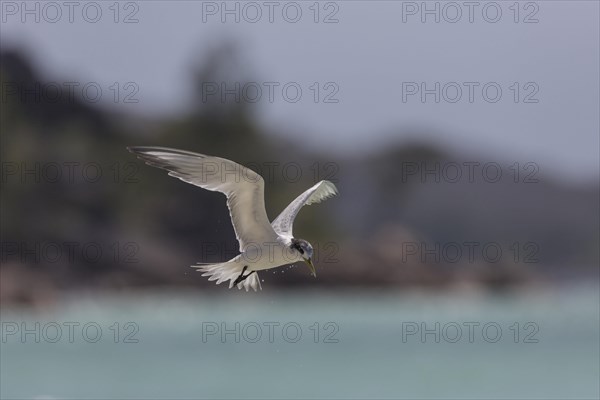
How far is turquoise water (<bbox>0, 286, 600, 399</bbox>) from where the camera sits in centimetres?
2891

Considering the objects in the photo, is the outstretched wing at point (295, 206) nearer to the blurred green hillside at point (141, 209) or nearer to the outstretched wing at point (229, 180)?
the outstretched wing at point (229, 180)

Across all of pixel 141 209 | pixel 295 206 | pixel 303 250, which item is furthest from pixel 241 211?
pixel 141 209

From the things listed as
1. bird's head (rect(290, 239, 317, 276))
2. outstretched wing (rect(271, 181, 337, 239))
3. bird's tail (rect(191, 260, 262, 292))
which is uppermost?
outstretched wing (rect(271, 181, 337, 239))

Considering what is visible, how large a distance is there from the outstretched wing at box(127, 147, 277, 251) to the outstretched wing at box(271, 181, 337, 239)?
40 cm

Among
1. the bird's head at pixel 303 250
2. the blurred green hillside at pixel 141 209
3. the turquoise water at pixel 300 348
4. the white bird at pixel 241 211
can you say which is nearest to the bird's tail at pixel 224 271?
the white bird at pixel 241 211

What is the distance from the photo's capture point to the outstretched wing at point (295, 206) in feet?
43.6

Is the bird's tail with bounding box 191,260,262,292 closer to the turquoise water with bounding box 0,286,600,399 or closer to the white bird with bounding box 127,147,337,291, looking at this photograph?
the white bird with bounding box 127,147,337,291

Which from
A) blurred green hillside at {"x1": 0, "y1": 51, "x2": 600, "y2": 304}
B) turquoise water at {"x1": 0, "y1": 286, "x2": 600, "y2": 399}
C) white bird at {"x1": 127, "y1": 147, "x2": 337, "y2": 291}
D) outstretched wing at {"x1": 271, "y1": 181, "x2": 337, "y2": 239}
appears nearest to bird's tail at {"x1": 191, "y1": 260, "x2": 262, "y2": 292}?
white bird at {"x1": 127, "y1": 147, "x2": 337, "y2": 291}

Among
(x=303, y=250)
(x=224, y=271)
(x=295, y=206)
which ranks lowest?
(x=224, y=271)

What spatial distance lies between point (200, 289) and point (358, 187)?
32.4 metres

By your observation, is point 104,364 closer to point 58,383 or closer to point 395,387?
point 58,383

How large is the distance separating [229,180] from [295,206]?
1.28 meters

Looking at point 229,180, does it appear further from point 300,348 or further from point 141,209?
point 141,209

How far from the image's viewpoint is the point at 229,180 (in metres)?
12.4
